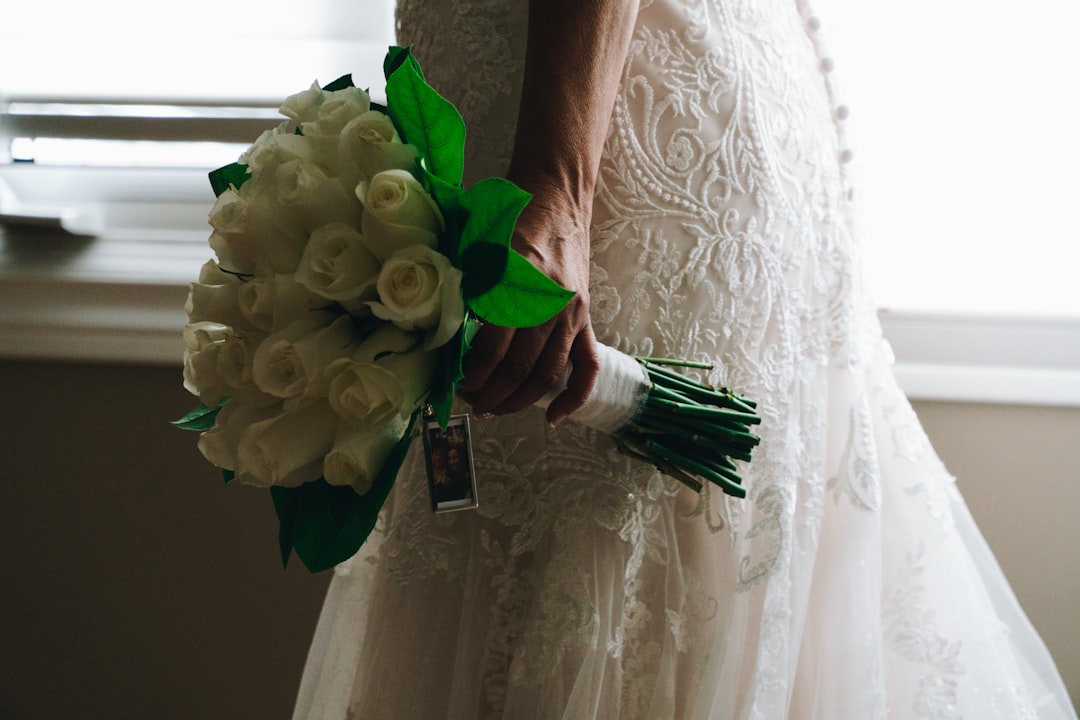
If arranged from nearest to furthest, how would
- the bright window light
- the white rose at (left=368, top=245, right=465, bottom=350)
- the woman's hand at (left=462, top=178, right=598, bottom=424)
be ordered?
the white rose at (left=368, top=245, right=465, bottom=350), the woman's hand at (left=462, top=178, right=598, bottom=424), the bright window light

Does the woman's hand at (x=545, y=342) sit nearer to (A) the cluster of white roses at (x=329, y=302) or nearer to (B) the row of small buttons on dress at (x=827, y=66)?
(A) the cluster of white roses at (x=329, y=302)

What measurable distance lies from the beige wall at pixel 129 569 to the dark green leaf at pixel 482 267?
3.16 ft

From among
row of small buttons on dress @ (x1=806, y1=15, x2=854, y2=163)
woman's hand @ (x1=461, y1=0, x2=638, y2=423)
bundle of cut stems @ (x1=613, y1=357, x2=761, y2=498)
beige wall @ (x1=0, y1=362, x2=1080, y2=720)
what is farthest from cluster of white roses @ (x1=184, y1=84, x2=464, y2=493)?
beige wall @ (x1=0, y1=362, x2=1080, y2=720)

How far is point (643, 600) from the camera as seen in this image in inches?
26.8

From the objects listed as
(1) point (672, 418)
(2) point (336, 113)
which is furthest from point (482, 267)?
(1) point (672, 418)

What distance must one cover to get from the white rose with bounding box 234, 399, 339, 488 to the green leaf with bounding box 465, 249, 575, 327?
11 centimetres

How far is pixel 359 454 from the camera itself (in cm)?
46

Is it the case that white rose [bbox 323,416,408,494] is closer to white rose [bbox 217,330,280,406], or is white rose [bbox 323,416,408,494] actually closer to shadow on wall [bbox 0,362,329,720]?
white rose [bbox 217,330,280,406]

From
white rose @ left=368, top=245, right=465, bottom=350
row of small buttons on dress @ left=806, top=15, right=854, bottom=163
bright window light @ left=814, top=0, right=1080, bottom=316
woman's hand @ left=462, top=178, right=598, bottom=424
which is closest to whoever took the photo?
white rose @ left=368, top=245, right=465, bottom=350

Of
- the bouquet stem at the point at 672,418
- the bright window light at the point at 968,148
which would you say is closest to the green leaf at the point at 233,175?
the bouquet stem at the point at 672,418

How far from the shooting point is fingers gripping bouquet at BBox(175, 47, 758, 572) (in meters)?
0.46

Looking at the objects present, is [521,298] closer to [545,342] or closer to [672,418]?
[545,342]

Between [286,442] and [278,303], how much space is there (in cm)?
8

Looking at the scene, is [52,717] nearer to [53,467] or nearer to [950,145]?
[53,467]
